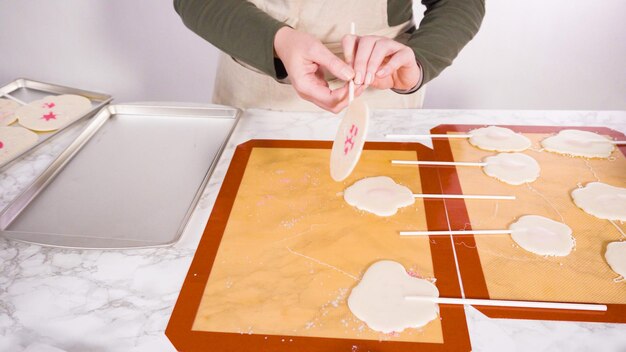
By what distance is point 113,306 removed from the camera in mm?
794

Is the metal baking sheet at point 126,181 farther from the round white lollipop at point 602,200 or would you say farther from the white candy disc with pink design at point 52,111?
the round white lollipop at point 602,200

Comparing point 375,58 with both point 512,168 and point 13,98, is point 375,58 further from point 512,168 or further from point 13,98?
point 13,98

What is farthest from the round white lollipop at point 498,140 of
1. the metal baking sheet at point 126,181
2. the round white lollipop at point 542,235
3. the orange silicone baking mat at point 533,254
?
the metal baking sheet at point 126,181

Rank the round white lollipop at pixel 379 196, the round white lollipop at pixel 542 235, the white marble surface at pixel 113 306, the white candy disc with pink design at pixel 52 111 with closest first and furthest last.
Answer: the white marble surface at pixel 113 306 → the round white lollipop at pixel 542 235 → the round white lollipop at pixel 379 196 → the white candy disc with pink design at pixel 52 111

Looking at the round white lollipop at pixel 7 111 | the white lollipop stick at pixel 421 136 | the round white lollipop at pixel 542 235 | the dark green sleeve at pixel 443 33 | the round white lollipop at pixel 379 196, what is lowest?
the round white lollipop at pixel 542 235

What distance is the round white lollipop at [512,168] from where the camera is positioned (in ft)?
3.38

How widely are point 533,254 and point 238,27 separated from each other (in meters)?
0.77

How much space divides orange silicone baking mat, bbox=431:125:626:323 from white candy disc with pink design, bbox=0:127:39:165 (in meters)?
1.00

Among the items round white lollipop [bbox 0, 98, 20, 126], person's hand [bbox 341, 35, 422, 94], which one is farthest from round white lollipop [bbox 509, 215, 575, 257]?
round white lollipop [bbox 0, 98, 20, 126]

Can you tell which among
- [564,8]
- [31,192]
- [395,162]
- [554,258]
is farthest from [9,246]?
[564,8]

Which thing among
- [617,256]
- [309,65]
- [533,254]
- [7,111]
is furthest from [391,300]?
[7,111]

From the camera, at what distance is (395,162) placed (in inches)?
43.0

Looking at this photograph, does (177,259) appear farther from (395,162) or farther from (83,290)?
(395,162)

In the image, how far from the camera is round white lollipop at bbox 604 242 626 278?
0.82 meters
